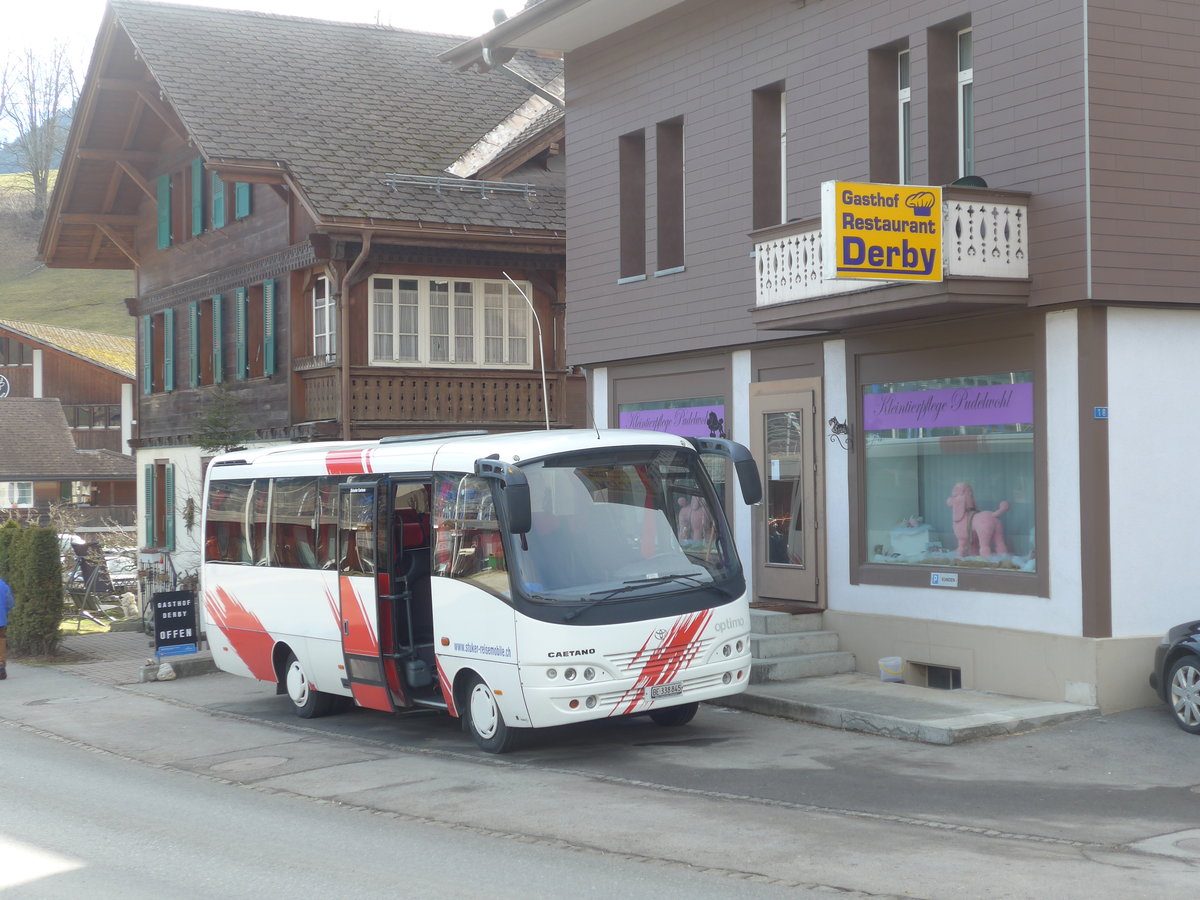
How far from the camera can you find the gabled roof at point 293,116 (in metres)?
26.4

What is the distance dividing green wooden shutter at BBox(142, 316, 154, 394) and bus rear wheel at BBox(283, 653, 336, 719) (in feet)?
68.5

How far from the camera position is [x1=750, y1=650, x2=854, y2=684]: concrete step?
1517 centimetres

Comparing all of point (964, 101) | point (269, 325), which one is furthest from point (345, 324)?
point (964, 101)

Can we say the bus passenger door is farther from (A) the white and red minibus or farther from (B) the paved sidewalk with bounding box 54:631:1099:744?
(B) the paved sidewalk with bounding box 54:631:1099:744

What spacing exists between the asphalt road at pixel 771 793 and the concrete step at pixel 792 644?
1187 mm

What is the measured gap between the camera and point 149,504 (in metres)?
34.4

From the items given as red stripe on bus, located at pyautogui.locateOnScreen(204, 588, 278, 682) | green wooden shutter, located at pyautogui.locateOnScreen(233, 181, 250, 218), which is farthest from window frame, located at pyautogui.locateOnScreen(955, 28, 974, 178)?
green wooden shutter, located at pyautogui.locateOnScreen(233, 181, 250, 218)

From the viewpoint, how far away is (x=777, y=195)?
17297mm

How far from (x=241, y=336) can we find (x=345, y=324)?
500cm

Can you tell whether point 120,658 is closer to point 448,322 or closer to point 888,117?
point 448,322

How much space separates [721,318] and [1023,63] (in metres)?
5.14

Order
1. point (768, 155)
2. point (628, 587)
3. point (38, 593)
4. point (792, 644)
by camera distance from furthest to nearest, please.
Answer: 1. point (38, 593)
2. point (768, 155)
3. point (792, 644)
4. point (628, 587)

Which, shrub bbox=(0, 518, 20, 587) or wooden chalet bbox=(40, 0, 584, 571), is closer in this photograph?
shrub bbox=(0, 518, 20, 587)

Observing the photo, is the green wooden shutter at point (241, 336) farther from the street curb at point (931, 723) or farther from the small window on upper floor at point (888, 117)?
the street curb at point (931, 723)
